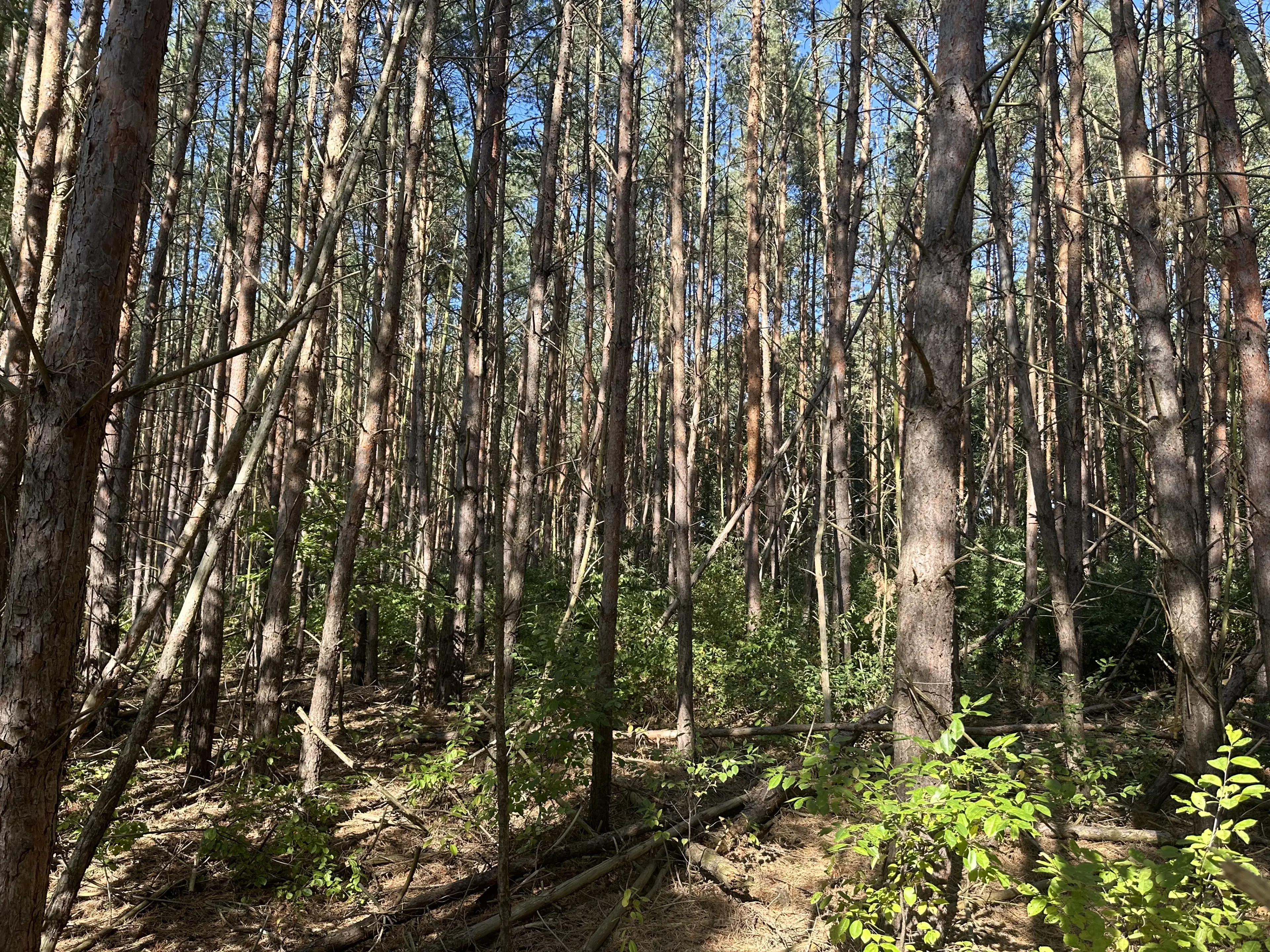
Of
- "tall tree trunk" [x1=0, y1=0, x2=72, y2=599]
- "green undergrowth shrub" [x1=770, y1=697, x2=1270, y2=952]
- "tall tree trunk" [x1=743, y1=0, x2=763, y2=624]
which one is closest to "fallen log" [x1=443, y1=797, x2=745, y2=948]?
"green undergrowth shrub" [x1=770, y1=697, x2=1270, y2=952]

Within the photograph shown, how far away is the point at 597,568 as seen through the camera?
42.7 ft

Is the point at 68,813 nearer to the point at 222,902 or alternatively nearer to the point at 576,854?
the point at 222,902

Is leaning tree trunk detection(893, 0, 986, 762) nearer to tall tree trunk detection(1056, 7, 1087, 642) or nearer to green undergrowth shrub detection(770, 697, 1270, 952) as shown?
green undergrowth shrub detection(770, 697, 1270, 952)

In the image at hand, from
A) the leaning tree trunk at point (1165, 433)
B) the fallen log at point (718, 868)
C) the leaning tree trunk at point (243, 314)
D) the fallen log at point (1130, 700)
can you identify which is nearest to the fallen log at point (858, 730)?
the leaning tree trunk at point (1165, 433)

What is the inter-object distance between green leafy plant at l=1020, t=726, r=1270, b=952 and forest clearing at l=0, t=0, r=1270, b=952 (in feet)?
0.08

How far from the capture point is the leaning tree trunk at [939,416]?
334 centimetres

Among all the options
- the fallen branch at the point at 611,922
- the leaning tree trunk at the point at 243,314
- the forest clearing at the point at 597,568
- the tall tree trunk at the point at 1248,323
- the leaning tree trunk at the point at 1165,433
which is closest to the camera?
the forest clearing at the point at 597,568

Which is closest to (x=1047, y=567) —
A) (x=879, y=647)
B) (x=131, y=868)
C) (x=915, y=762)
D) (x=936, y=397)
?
(x=879, y=647)

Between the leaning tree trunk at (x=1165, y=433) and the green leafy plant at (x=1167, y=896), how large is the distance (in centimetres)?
308

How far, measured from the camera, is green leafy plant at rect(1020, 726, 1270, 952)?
2178 mm

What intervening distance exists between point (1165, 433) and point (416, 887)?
6.05 metres

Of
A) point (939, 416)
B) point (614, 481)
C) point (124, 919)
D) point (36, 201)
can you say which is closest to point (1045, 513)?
point (614, 481)

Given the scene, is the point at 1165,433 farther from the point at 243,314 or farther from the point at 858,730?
the point at 243,314

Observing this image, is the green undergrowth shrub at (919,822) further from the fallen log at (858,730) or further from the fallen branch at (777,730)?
the fallen log at (858,730)
